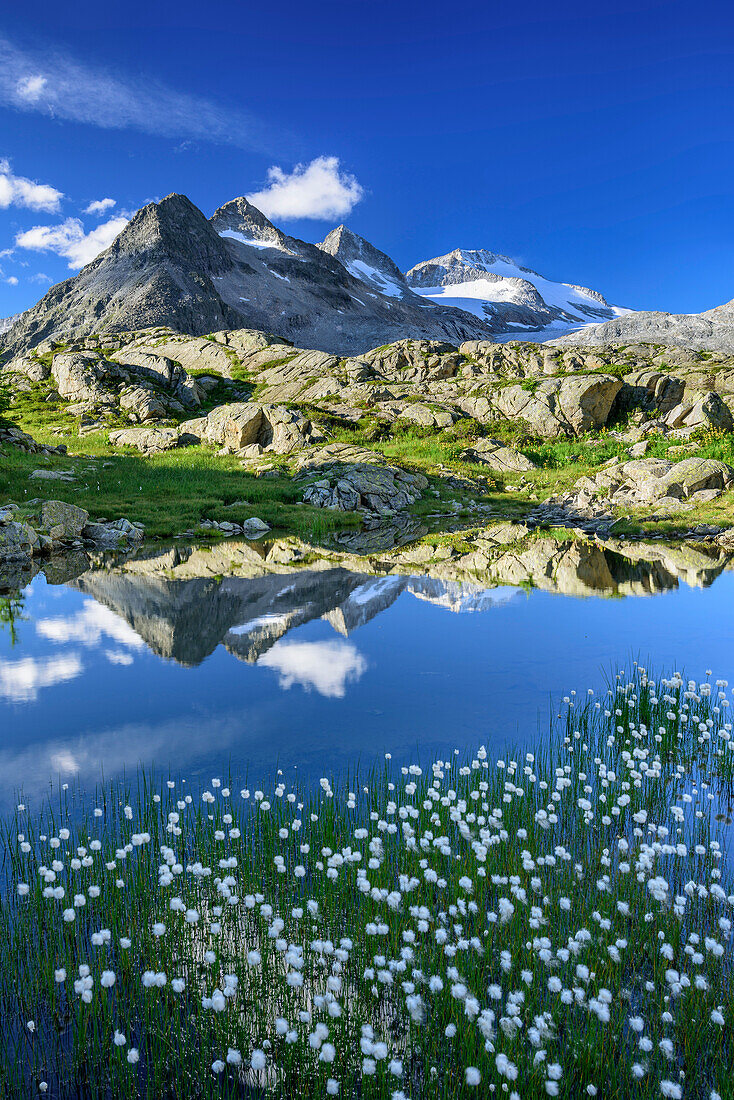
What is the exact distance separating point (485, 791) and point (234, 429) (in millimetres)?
61660

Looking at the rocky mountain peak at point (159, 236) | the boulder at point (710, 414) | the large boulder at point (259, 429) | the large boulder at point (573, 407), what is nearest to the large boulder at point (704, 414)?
the boulder at point (710, 414)

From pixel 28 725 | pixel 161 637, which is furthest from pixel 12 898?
pixel 161 637

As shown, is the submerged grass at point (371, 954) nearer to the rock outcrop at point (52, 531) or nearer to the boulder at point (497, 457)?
the rock outcrop at point (52, 531)

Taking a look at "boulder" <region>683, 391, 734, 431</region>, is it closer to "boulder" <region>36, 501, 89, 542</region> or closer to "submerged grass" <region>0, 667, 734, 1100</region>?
"boulder" <region>36, 501, 89, 542</region>

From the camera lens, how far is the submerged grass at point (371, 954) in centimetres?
448

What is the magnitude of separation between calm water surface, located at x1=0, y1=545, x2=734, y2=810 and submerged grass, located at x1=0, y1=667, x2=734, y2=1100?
197cm

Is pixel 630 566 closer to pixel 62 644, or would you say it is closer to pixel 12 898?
pixel 62 644

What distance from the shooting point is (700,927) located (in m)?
6.01

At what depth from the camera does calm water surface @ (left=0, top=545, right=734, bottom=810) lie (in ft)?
34.1

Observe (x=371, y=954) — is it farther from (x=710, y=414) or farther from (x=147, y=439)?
(x=147, y=439)

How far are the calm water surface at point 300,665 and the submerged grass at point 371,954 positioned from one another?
1974 mm

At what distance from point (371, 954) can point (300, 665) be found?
957cm

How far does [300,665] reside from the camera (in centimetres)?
1488

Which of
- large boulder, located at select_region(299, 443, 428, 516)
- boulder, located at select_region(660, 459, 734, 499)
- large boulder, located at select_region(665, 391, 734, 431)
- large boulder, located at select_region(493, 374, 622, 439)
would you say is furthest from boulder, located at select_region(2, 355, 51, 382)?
boulder, located at select_region(660, 459, 734, 499)
